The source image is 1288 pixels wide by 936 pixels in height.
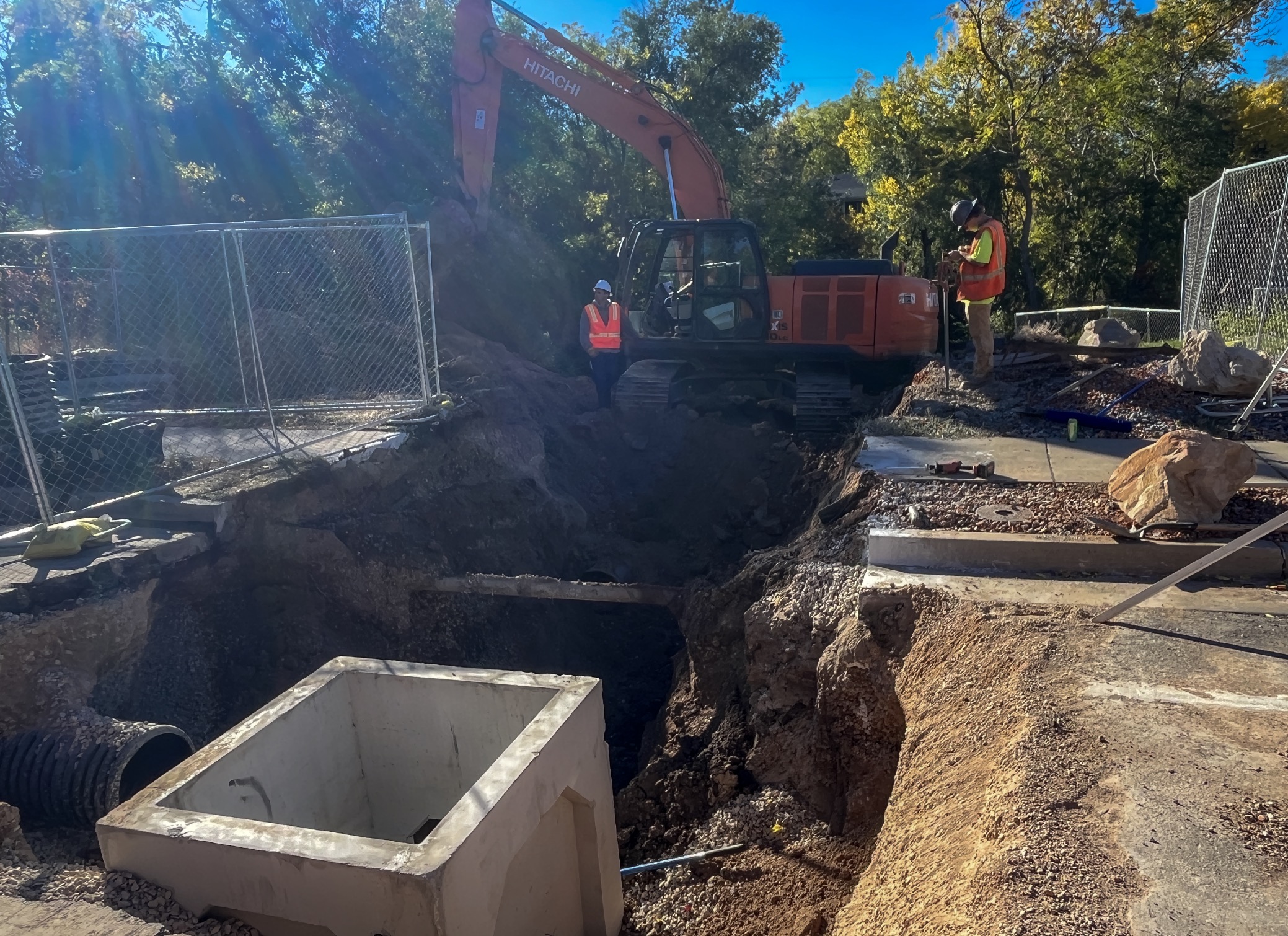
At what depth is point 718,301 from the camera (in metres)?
10.5

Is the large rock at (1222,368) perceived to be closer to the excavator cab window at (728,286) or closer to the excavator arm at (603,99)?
the excavator cab window at (728,286)

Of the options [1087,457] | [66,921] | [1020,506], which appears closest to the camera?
[66,921]

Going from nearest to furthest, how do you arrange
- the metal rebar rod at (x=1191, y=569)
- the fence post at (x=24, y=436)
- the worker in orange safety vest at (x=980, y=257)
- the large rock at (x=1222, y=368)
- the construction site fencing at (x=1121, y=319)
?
the metal rebar rod at (x=1191, y=569)
the fence post at (x=24, y=436)
the large rock at (x=1222, y=368)
the worker in orange safety vest at (x=980, y=257)
the construction site fencing at (x=1121, y=319)

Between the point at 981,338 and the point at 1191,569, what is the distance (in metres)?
6.07

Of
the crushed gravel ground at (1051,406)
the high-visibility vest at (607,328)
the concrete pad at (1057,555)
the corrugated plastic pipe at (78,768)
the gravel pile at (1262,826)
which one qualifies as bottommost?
the corrugated plastic pipe at (78,768)

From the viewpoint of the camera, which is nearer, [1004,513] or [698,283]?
[1004,513]

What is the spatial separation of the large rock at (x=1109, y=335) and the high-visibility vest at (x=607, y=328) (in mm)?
7171

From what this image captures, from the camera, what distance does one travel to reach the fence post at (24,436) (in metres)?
5.05

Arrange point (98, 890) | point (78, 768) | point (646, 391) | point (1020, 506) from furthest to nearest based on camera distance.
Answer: point (646, 391) → point (1020, 506) → point (78, 768) → point (98, 890)

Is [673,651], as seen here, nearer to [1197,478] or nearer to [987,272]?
[1197,478]

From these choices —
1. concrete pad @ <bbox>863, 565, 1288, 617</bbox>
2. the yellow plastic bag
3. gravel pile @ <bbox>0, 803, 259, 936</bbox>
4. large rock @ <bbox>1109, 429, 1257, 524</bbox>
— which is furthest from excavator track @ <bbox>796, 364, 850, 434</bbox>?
gravel pile @ <bbox>0, 803, 259, 936</bbox>

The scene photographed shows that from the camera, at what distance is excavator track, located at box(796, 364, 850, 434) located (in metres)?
10.0

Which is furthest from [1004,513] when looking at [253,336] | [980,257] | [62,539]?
[62,539]

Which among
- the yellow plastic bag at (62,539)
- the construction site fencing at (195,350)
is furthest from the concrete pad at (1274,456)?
the yellow plastic bag at (62,539)
